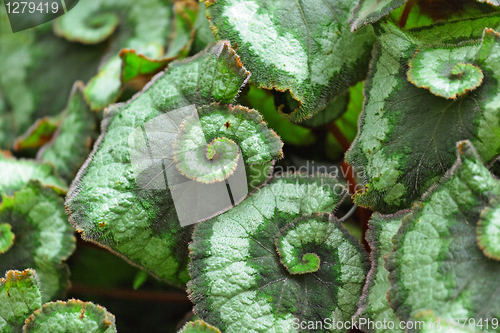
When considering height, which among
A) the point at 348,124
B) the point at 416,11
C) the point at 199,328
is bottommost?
the point at 199,328

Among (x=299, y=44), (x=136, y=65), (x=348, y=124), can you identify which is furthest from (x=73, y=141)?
(x=348, y=124)

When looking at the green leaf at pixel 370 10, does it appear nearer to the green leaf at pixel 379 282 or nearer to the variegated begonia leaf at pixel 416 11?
the variegated begonia leaf at pixel 416 11

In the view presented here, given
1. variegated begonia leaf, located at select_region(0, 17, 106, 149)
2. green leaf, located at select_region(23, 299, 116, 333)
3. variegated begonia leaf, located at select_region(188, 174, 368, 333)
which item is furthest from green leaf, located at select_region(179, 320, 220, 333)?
variegated begonia leaf, located at select_region(0, 17, 106, 149)

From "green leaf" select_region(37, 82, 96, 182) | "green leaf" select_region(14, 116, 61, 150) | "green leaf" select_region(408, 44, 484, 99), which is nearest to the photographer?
"green leaf" select_region(408, 44, 484, 99)

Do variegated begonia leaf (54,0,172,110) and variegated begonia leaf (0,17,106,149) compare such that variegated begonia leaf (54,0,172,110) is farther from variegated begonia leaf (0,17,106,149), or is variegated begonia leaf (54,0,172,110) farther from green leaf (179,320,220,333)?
green leaf (179,320,220,333)

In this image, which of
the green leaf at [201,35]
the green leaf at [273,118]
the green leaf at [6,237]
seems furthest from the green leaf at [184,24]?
the green leaf at [6,237]

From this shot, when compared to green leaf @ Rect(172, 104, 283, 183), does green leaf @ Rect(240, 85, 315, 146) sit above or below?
below

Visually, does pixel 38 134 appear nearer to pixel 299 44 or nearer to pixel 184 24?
pixel 184 24
